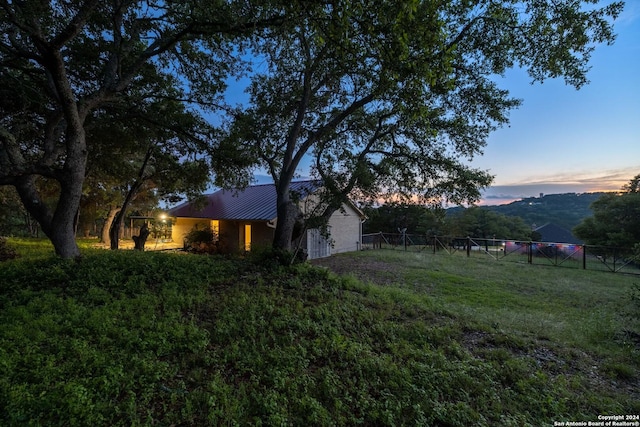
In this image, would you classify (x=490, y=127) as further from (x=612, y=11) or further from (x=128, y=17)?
(x=128, y=17)

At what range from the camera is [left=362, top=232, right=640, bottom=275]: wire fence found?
13484mm

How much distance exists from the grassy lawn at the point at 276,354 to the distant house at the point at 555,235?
35860 millimetres

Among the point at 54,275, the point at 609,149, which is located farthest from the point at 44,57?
the point at 609,149

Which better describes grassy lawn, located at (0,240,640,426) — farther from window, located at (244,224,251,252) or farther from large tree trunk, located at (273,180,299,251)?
window, located at (244,224,251,252)

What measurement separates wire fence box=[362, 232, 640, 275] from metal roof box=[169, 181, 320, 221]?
853 cm

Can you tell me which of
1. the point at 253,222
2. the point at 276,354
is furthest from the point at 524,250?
the point at 276,354

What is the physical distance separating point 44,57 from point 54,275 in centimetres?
410

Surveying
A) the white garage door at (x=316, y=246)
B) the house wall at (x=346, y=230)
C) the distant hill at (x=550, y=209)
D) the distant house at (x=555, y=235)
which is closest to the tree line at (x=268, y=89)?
the white garage door at (x=316, y=246)

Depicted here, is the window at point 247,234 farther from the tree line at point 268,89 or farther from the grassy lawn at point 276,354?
the grassy lawn at point 276,354

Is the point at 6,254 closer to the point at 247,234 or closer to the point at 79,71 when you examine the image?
the point at 79,71

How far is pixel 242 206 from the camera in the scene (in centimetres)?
1647

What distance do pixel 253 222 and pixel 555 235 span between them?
3970 centimetres

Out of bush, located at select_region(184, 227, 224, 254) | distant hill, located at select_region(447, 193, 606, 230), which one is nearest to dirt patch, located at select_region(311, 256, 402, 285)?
bush, located at select_region(184, 227, 224, 254)

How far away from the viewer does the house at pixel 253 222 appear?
14484 millimetres
